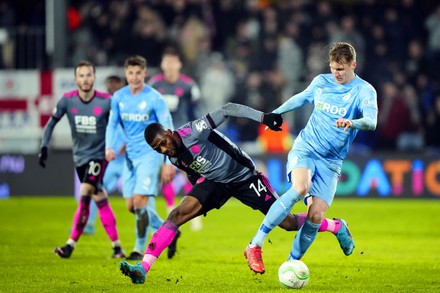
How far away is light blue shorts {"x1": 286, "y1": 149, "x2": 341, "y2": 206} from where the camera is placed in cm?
916

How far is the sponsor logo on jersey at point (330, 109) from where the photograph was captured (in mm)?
9094

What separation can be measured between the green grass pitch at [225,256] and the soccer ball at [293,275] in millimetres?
109

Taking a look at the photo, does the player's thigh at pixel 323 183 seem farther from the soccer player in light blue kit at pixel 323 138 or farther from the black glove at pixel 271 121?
the black glove at pixel 271 121

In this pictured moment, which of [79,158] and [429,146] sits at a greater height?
[79,158]

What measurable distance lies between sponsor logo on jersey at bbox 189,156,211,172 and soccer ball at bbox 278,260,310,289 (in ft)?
4.04

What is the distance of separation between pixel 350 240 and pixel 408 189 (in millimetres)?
10286

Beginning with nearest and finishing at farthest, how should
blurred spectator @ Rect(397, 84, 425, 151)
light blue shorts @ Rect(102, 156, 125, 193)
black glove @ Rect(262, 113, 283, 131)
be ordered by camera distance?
black glove @ Rect(262, 113, 283, 131) < light blue shorts @ Rect(102, 156, 125, 193) < blurred spectator @ Rect(397, 84, 425, 151)

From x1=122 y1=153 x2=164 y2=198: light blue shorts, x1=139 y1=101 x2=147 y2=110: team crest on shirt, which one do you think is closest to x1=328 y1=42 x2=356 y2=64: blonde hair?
x1=139 y1=101 x2=147 y2=110: team crest on shirt

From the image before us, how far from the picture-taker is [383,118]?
20.0m

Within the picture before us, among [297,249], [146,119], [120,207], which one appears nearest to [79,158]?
[146,119]

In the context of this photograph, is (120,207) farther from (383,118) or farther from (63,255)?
(63,255)

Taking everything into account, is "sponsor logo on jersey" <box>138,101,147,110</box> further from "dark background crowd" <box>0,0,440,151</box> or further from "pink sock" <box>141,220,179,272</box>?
"dark background crowd" <box>0,0,440,151</box>

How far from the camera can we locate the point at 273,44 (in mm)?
20406

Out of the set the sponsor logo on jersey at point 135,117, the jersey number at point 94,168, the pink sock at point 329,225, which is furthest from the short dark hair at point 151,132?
the jersey number at point 94,168
